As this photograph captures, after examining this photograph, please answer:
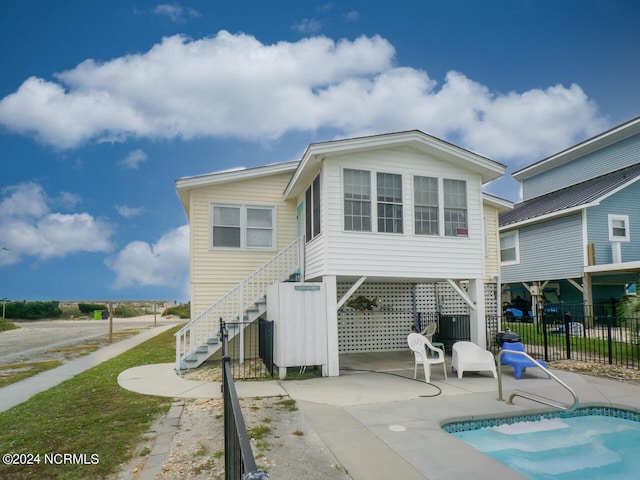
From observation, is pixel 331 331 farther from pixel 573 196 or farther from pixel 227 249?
pixel 573 196

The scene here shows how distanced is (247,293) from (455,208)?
5.70 metres

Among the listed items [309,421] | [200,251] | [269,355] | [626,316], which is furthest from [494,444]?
[200,251]

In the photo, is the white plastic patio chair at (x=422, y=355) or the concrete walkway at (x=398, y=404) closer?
the concrete walkway at (x=398, y=404)

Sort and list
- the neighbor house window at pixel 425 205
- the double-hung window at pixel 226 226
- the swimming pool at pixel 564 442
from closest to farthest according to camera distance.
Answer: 1. the swimming pool at pixel 564 442
2. the neighbor house window at pixel 425 205
3. the double-hung window at pixel 226 226

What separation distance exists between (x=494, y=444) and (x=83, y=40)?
19855 mm

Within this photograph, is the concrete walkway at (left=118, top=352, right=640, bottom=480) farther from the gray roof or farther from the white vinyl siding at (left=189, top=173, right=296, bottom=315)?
the gray roof

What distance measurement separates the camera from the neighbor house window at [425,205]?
1027 centimetres

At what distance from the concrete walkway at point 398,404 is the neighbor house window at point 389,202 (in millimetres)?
3298

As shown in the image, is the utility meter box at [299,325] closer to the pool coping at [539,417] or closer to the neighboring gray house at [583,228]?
the pool coping at [539,417]

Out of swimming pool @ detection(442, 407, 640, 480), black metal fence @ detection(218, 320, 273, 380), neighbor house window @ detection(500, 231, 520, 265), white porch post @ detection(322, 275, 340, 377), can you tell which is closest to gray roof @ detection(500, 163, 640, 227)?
neighbor house window @ detection(500, 231, 520, 265)

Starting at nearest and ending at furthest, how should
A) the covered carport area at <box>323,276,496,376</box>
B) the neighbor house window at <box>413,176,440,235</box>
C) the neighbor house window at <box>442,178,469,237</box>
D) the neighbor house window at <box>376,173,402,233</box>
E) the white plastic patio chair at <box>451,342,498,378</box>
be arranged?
the white plastic patio chair at <box>451,342,498,378</box>, the neighbor house window at <box>376,173,402,233</box>, the neighbor house window at <box>413,176,440,235</box>, the neighbor house window at <box>442,178,469,237</box>, the covered carport area at <box>323,276,496,376</box>

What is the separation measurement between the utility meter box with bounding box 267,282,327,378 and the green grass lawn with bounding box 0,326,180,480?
2.56m

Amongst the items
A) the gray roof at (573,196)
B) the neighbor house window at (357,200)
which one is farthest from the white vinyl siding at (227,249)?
the gray roof at (573,196)

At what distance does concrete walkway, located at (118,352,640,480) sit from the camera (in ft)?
13.9
